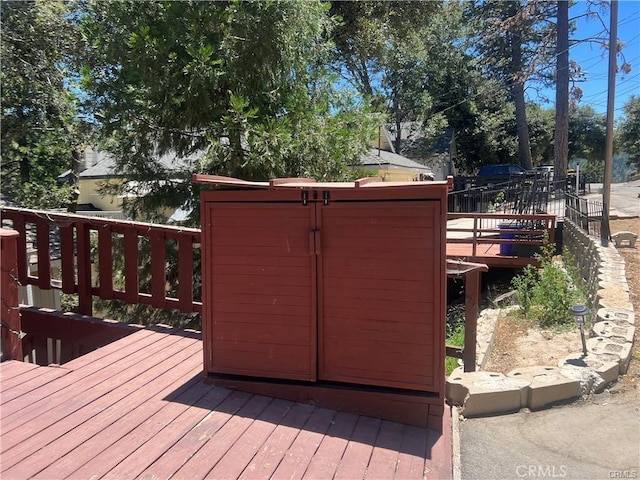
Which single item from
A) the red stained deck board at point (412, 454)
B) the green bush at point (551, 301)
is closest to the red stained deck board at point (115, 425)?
the red stained deck board at point (412, 454)

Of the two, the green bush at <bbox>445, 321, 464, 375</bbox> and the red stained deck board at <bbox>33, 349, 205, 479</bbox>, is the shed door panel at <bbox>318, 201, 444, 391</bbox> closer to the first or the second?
the red stained deck board at <bbox>33, 349, 205, 479</bbox>

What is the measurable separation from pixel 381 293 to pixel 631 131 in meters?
52.8

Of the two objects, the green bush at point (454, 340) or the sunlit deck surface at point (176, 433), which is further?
the green bush at point (454, 340)

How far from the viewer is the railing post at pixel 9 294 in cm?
338

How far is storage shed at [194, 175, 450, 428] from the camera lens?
301 cm

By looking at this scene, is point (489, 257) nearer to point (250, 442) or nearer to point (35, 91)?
point (250, 442)

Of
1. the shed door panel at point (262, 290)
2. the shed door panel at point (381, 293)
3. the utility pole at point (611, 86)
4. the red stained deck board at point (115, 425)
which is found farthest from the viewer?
the utility pole at point (611, 86)

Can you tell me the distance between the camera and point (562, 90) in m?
19.6

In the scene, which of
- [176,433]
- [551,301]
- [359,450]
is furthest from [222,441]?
[551,301]

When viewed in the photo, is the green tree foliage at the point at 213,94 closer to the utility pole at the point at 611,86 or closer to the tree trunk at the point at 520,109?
the utility pole at the point at 611,86

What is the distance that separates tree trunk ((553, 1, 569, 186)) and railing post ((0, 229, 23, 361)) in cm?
1905

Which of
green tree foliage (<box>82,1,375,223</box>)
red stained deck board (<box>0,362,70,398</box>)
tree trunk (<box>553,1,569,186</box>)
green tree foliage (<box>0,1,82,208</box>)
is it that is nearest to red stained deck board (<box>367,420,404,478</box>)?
red stained deck board (<box>0,362,70,398</box>)

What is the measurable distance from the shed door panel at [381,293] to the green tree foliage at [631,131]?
50.7 meters

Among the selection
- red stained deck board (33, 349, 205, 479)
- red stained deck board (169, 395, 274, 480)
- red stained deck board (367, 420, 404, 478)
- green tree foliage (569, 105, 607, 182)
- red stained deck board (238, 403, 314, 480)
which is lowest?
red stained deck board (367, 420, 404, 478)
